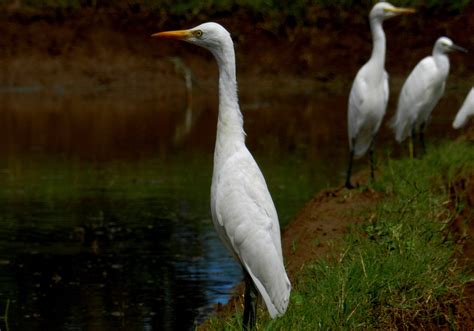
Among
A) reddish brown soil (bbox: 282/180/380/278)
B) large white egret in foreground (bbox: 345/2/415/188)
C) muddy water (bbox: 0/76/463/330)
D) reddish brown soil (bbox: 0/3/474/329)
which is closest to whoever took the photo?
reddish brown soil (bbox: 282/180/380/278)

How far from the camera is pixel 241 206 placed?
571cm

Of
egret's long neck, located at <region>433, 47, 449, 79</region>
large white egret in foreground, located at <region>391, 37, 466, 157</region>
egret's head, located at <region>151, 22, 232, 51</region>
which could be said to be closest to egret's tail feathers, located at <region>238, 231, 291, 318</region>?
egret's head, located at <region>151, 22, 232, 51</region>

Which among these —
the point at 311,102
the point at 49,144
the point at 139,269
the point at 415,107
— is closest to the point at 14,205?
the point at 139,269

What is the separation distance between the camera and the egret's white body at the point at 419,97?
1267 centimetres

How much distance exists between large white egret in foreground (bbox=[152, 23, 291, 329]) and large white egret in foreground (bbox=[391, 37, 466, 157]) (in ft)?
22.0

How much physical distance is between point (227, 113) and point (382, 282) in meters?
1.14

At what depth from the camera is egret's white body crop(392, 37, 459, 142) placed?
41.6 ft

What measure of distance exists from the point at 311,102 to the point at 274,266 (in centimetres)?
1957

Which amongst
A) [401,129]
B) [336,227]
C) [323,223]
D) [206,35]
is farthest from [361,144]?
[206,35]

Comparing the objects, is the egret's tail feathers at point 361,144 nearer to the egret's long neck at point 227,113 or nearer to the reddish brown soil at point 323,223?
the reddish brown soil at point 323,223

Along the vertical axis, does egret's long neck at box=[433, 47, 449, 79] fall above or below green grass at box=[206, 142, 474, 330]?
below

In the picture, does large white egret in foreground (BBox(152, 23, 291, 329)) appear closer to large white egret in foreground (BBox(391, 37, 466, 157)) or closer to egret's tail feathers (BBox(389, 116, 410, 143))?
large white egret in foreground (BBox(391, 37, 466, 157))

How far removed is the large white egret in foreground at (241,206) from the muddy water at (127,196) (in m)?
1.75

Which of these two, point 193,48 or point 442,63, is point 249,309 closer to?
point 442,63
